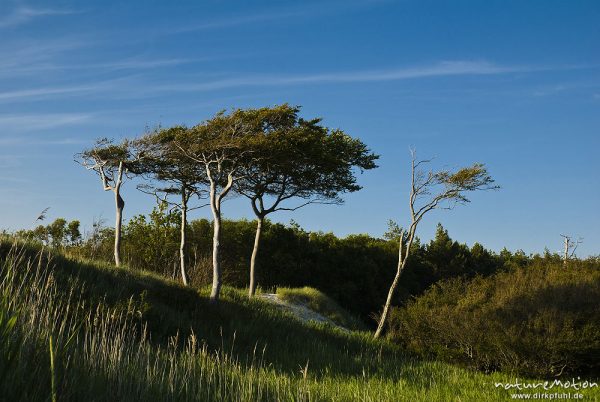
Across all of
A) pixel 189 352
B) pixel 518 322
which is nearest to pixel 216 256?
pixel 189 352

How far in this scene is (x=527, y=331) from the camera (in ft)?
38.7

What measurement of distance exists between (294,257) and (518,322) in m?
14.3

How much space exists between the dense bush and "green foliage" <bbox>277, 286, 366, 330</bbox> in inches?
219

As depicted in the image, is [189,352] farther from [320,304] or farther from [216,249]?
[320,304]

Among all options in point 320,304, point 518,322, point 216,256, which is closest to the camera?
point 518,322

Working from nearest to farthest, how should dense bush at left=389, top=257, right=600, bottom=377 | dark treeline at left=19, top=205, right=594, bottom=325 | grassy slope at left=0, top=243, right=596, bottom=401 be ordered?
grassy slope at left=0, top=243, right=596, bottom=401
dense bush at left=389, top=257, right=600, bottom=377
dark treeline at left=19, top=205, right=594, bottom=325

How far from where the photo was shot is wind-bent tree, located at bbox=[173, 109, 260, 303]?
17594 millimetres

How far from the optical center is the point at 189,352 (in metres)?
8.54

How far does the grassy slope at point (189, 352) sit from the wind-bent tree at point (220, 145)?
3528 millimetres

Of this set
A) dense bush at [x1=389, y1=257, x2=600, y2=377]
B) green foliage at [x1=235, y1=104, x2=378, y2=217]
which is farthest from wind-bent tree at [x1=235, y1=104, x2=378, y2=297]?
dense bush at [x1=389, y1=257, x2=600, y2=377]

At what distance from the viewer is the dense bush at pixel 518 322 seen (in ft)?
38.2

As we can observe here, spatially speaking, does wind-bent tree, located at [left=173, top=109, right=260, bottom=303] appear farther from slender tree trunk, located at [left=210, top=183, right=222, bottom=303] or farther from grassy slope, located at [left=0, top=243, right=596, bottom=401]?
grassy slope, located at [left=0, top=243, right=596, bottom=401]

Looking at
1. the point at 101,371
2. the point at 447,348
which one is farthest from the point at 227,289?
the point at 101,371

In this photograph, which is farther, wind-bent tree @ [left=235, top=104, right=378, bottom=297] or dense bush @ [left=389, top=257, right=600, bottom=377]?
wind-bent tree @ [left=235, top=104, right=378, bottom=297]
